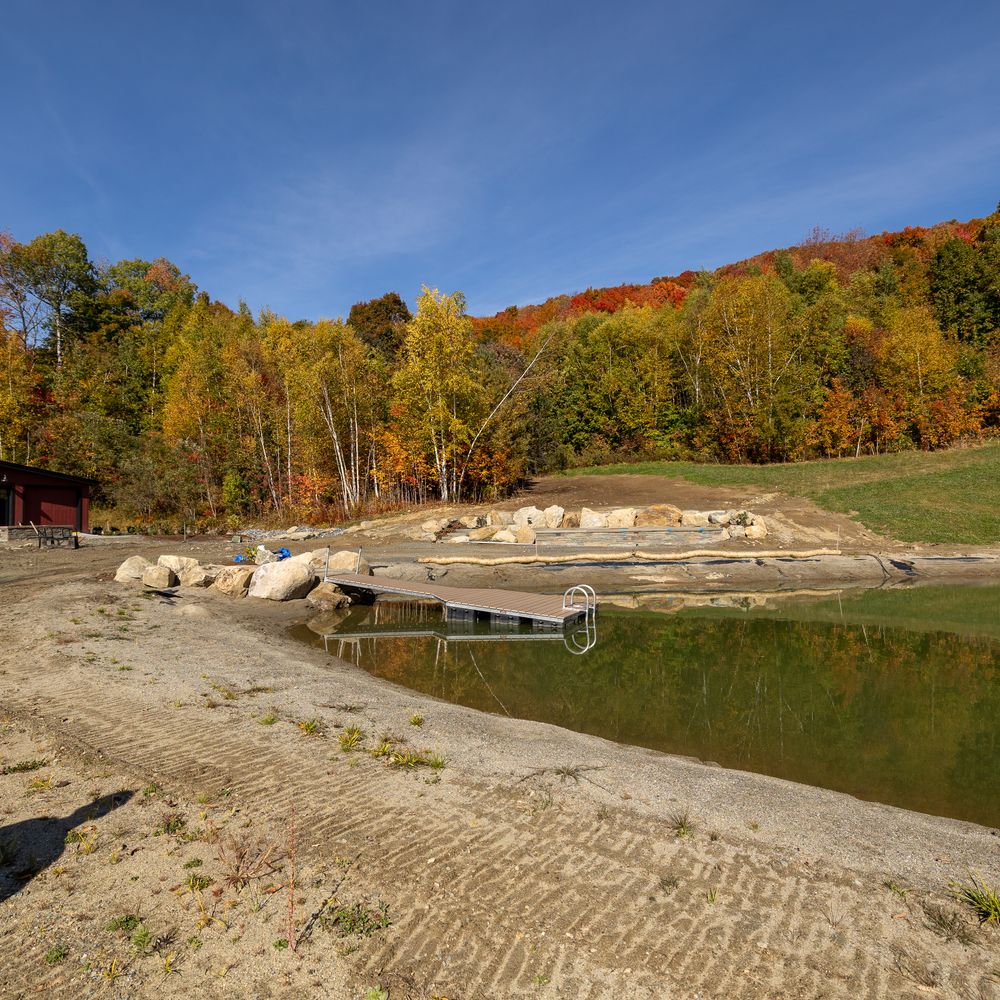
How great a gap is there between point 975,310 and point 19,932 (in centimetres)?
5455

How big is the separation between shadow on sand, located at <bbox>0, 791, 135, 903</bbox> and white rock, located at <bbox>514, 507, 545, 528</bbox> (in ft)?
59.5

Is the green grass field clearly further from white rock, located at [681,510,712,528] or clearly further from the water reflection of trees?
the water reflection of trees

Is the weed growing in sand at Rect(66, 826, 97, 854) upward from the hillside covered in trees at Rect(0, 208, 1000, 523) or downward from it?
downward

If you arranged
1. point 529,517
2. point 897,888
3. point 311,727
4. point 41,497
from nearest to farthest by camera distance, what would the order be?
point 897,888, point 311,727, point 529,517, point 41,497

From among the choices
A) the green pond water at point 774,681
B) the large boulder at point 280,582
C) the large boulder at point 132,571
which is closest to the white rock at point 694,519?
the green pond water at point 774,681

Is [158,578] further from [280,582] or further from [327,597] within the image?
[327,597]

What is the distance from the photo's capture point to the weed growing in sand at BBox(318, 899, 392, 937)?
10.0ft

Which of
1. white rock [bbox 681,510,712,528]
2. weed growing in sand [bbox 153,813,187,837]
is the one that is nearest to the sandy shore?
weed growing in sand [bbox 153,813,187,837]

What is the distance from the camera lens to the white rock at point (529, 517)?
22.3 metres

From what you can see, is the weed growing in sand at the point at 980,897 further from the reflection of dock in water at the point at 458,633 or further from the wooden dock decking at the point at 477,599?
the wooden dock decking at the point at 477,599

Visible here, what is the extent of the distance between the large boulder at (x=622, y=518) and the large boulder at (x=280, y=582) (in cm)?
1152

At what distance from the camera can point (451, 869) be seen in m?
3.61

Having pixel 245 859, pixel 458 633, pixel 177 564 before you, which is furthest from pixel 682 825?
pixel 177 564

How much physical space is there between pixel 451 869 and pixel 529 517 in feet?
63.0
